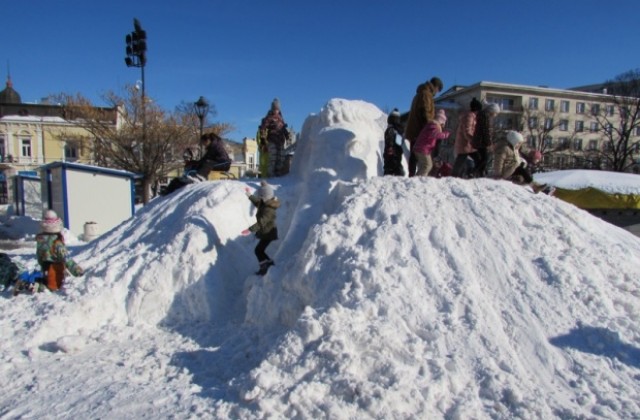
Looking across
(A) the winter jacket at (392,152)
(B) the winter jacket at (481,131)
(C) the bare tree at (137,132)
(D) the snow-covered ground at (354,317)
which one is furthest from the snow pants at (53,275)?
(C) the bare tree at (137,132)

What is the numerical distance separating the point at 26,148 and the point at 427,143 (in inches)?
1769

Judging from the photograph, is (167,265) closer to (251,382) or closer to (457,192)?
(251,382)

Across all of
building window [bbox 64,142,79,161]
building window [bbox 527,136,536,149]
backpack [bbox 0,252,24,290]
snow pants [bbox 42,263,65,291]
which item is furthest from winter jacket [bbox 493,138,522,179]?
building window [bbox 64,142,79,161]

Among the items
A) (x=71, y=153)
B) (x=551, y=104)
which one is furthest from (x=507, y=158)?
(x=551, y=104)

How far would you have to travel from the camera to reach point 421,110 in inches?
268

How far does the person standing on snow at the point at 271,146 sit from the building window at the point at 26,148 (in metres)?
40.5

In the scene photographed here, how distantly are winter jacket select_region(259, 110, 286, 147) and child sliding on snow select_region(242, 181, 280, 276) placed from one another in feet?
12.1

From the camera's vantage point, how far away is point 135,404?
3441 mm

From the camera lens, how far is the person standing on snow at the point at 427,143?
20.8 feet

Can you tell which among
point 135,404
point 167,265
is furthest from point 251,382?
point 167,265

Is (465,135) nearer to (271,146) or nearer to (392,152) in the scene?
(392,152)

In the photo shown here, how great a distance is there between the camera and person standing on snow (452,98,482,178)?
6.70 meters

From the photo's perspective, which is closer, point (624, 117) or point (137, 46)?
point (137, 46)

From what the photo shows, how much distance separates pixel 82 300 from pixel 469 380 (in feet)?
14.8
